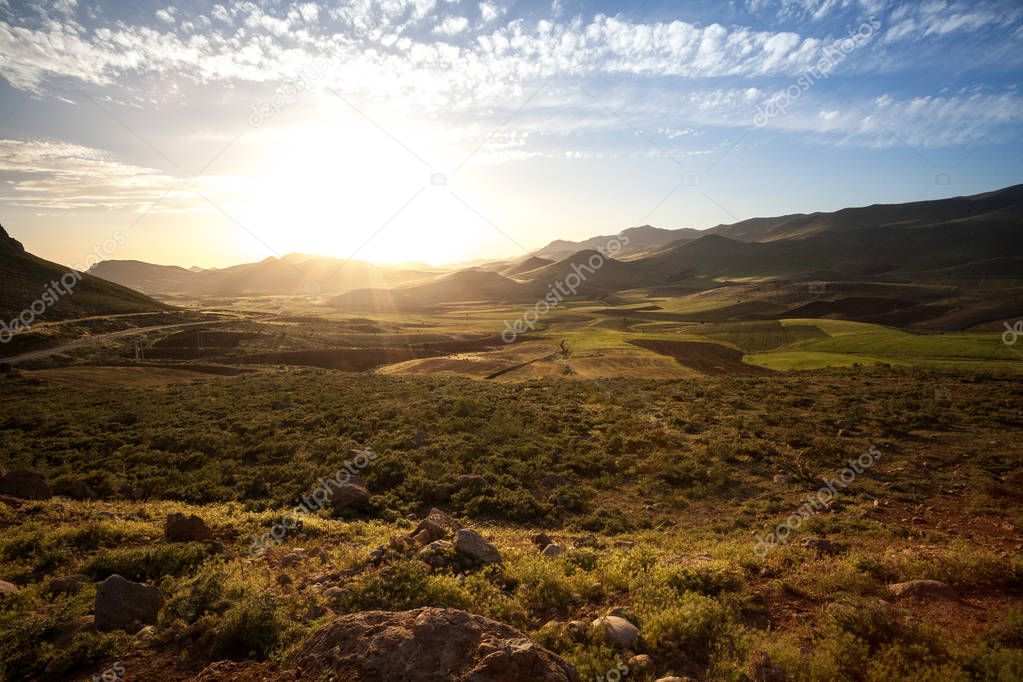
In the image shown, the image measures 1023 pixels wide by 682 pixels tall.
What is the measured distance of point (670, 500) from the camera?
1549 centimetres

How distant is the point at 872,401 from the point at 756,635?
25776 millimetres

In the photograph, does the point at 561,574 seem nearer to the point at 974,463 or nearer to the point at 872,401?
the point at 974,463

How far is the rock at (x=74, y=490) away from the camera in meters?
15.0

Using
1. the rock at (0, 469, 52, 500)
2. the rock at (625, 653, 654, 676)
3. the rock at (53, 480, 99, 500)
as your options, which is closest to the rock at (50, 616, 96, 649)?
the rock at (625, 653, 654, 676)

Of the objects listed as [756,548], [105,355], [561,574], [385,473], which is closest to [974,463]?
[756,548]

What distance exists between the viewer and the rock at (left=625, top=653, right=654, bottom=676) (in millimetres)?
6359

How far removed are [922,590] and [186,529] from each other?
1469cm

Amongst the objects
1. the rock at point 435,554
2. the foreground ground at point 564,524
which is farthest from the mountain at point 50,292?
the rock at point 435,554

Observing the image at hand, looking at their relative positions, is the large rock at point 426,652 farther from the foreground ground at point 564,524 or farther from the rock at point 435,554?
the rock at point 435,554

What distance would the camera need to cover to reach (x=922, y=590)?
7844 mm

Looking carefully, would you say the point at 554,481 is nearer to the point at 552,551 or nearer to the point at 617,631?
the point at 552,551

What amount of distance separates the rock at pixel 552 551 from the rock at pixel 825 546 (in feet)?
17.8

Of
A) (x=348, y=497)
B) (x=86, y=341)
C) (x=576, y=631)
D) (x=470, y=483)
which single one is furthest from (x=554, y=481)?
(x=86, y=341)

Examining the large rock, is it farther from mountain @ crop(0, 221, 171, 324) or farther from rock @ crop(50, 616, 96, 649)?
mountain @ crop(0, 221, 171, 324)
